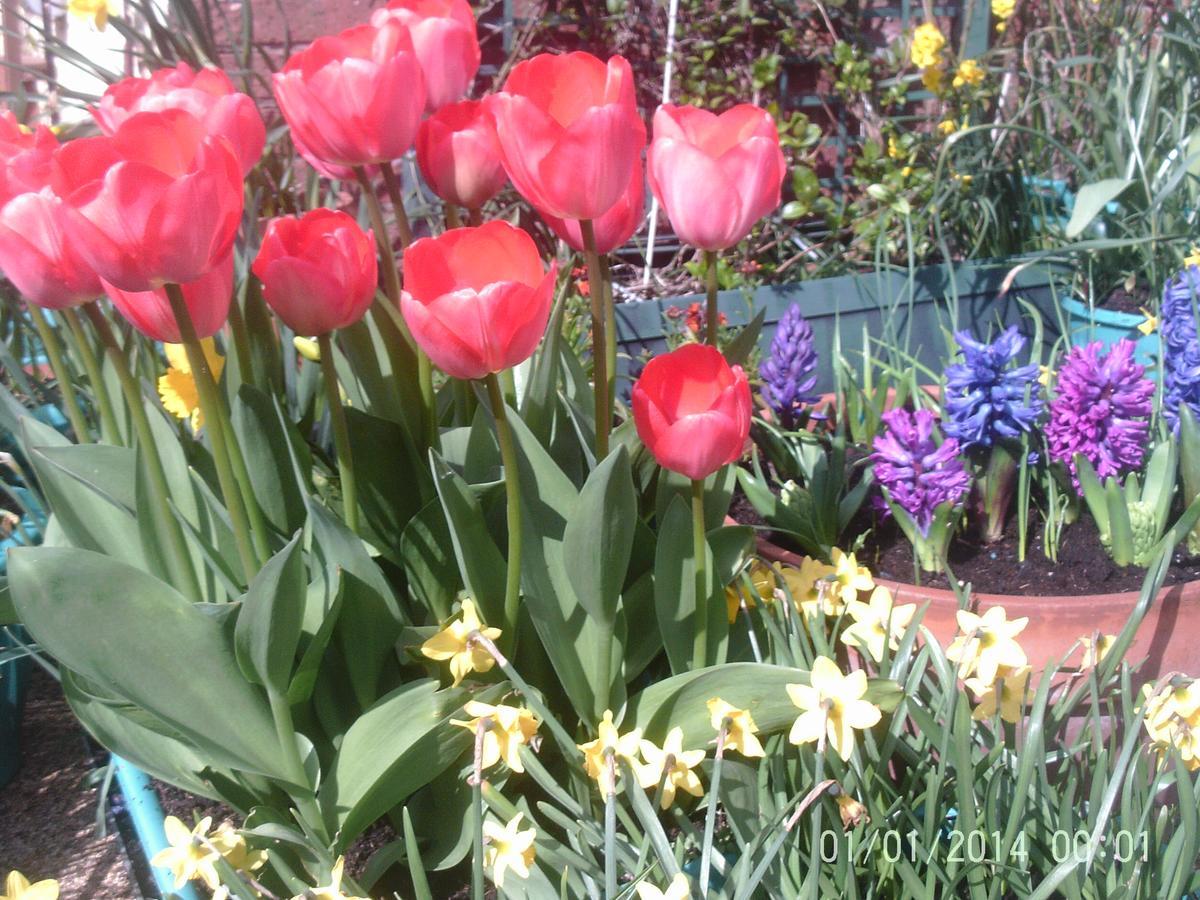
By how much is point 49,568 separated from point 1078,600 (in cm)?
97

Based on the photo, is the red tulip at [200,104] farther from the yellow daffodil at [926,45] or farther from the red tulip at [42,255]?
the yellow daffodil at [926,45]

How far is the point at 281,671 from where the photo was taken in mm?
718

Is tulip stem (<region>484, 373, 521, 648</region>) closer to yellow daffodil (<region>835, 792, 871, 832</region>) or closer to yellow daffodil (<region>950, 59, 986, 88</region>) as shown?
yellow daffodil (<region>835, 792, 871, 832</region>)

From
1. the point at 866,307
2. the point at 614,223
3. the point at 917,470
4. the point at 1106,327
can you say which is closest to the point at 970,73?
the point at 866,307

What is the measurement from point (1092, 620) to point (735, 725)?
52 cm

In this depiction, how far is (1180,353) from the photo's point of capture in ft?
4.08

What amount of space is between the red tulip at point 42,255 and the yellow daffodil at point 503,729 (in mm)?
392

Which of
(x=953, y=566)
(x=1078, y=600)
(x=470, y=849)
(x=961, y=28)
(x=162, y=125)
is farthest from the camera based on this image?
(x=961, y=28)

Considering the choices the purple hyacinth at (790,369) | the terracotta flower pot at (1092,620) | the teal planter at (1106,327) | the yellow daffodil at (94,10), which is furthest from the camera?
the teal planter at (1106,327)

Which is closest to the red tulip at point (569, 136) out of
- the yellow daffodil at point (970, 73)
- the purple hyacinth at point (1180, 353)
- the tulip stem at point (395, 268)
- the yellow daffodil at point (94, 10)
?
the tulip stem at point (395, 268)

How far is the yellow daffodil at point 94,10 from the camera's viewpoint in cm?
174

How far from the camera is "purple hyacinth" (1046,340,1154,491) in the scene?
1.15m

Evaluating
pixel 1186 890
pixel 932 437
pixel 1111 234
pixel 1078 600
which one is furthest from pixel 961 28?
pixel 1186 890

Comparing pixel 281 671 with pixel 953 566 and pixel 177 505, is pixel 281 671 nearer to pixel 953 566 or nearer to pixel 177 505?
pixel 177 505
